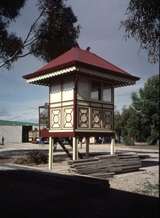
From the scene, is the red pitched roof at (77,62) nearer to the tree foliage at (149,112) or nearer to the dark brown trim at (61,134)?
the dark brown trim at (61,134)

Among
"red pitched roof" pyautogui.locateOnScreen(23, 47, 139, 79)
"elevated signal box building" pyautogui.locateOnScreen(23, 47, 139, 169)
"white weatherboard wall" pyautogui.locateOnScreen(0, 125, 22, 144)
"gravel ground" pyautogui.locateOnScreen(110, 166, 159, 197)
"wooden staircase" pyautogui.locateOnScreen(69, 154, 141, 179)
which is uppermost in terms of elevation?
"red pitched roof" pyautogui.locateOnScreen(23, 47, 139, 79)

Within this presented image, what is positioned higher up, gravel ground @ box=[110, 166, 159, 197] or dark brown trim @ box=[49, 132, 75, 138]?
dark brown trim @ box=[49, 132, 75, 138]

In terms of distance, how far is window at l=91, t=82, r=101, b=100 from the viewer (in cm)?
1702

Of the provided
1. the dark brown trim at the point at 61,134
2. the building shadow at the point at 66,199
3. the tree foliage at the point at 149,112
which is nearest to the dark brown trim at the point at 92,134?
the dark brown trim at the point at 61,134

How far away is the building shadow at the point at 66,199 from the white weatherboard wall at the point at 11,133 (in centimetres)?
5797

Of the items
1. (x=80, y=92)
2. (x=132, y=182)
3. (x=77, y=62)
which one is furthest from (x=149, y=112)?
(x=80, y=92)

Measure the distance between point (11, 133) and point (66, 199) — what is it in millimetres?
62003

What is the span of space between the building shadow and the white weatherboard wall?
58.0 metres

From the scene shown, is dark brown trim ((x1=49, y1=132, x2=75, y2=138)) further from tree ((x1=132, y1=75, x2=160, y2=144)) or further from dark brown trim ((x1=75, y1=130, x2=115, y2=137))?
tree ((x1=132, y1=75, x2=160, y2=144))

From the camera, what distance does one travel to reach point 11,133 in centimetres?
7019

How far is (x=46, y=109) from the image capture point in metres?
18.7

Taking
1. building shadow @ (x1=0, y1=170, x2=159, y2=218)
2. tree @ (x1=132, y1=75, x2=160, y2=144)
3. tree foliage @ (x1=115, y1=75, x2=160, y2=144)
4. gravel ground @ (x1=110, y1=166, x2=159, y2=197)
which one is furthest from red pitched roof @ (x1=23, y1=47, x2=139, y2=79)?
tree @ (x1=132, y1=75, x2=160, y2=144)

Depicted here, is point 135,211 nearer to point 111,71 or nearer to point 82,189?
point 82,189

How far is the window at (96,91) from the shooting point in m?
17.0
